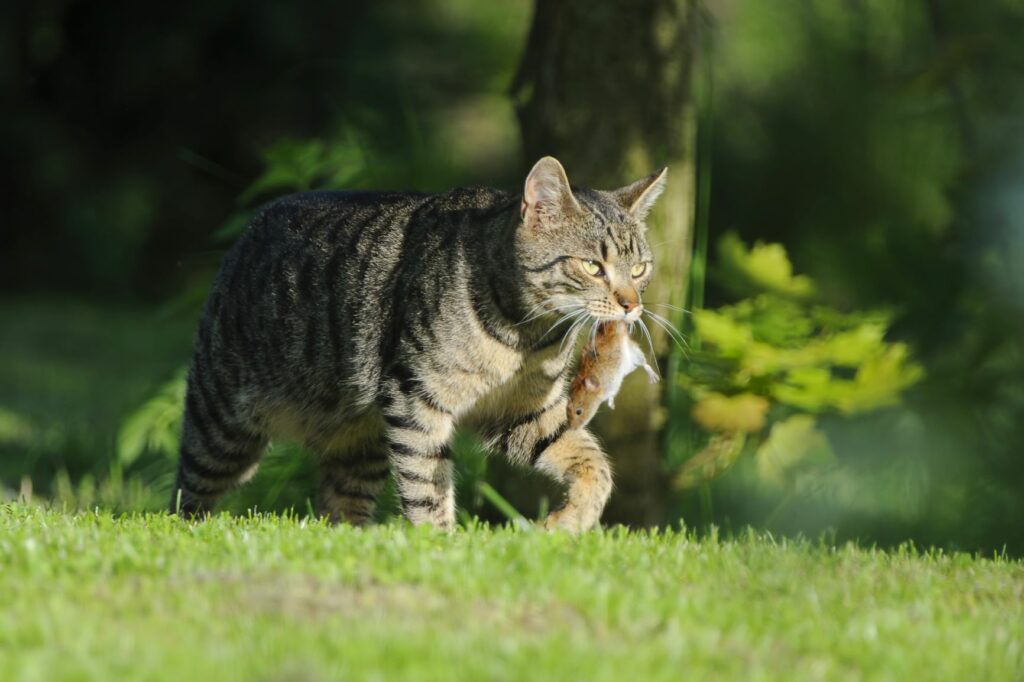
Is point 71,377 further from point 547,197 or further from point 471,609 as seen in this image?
point 471,609

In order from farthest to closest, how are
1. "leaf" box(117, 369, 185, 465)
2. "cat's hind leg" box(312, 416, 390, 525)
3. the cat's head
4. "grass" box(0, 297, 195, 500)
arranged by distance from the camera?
"grass" box(0, 297, 195, 500) → "leaf" box(117, 369, 185, 465) → "cat's hind leg" box(312, 416, 390, 525) → the cat's head

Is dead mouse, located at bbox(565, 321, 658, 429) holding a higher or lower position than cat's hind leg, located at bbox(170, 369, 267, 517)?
higher

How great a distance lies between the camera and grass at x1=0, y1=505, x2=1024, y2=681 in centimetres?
311

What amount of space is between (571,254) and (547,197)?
239 mm

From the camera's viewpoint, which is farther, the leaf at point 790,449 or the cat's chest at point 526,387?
the leaf at point 790,449

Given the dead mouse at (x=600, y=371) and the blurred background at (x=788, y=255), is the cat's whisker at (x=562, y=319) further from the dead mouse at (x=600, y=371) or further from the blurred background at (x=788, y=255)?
the blurred background at (x=788, y=255)

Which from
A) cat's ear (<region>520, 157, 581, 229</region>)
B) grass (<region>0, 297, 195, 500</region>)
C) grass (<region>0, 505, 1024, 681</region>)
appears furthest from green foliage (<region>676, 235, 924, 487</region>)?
grass (<region>0, 297, 195, 500</region>)

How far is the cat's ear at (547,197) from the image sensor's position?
5164 mm

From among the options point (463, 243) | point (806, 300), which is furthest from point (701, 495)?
point (463, 243)

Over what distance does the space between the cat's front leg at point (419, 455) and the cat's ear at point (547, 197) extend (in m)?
0.82

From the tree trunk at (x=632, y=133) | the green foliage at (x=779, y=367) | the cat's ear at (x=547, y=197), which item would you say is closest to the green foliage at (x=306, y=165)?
the tree trunk at (x=632, y=133)

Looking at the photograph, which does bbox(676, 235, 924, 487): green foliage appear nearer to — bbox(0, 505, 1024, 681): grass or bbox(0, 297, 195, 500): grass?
bbox(0, 505, 1024, 681): grass

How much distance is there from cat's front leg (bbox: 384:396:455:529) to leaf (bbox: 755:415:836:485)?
5.72 feet

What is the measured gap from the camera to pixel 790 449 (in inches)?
246
